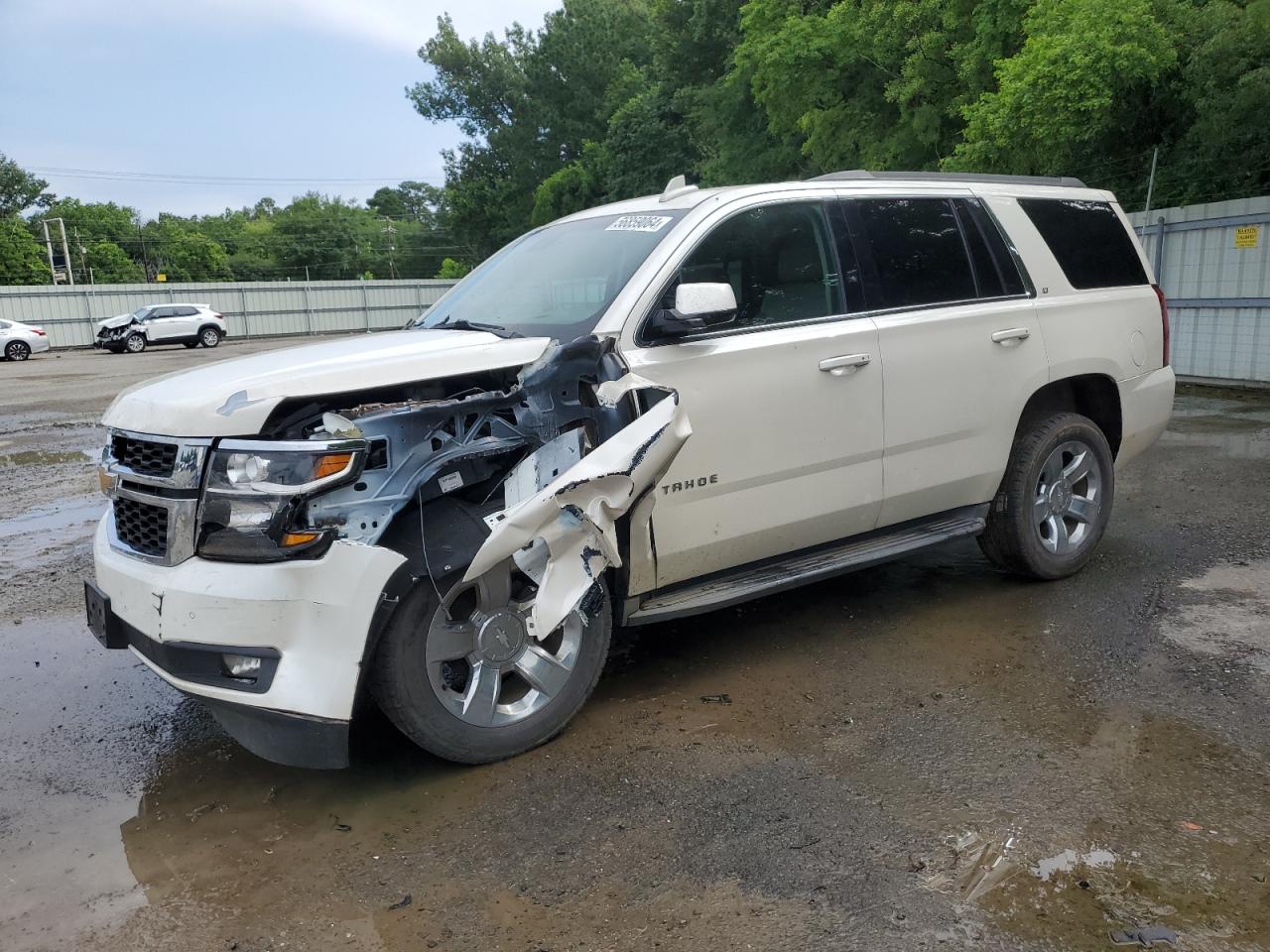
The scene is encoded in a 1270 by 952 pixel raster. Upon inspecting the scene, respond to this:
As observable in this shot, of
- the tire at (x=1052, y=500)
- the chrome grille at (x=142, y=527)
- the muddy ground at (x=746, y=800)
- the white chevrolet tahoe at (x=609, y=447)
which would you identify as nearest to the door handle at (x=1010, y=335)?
the white chevrolet tahoe at (x=609, y=447)

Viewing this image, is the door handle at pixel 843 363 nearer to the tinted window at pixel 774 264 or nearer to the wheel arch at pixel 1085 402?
the tinted window at pixel 774 264

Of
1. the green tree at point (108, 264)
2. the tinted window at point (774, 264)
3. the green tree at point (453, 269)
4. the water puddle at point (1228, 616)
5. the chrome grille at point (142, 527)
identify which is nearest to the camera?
the chrome grille at point (142, 527)

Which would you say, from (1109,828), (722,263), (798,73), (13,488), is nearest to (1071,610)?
(1109,828)

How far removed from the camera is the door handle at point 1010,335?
470 centimetres

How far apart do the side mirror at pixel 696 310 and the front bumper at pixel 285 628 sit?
4.37 feet

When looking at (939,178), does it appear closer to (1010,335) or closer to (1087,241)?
(1010,335)

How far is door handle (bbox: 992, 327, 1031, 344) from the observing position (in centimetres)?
470

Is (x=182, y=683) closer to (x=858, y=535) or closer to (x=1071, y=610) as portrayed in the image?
(x=858, y=535)

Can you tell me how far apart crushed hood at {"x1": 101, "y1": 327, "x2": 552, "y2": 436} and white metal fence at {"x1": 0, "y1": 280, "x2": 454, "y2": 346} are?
34.9 metres

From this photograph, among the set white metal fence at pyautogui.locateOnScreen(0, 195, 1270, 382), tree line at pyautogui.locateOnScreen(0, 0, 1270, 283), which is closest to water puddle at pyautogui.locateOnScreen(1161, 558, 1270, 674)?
tree line at pyautogui.locateOnScreen(0, 0, 1270, 283)

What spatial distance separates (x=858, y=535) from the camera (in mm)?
4543

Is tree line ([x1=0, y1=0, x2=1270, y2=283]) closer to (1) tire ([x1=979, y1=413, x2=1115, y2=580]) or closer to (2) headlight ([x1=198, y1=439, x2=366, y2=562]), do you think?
(1) tire ([x1=979, y1=413, x2=1115, y2=580])

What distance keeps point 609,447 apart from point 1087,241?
344 cm

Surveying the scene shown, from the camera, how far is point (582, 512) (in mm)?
3139
